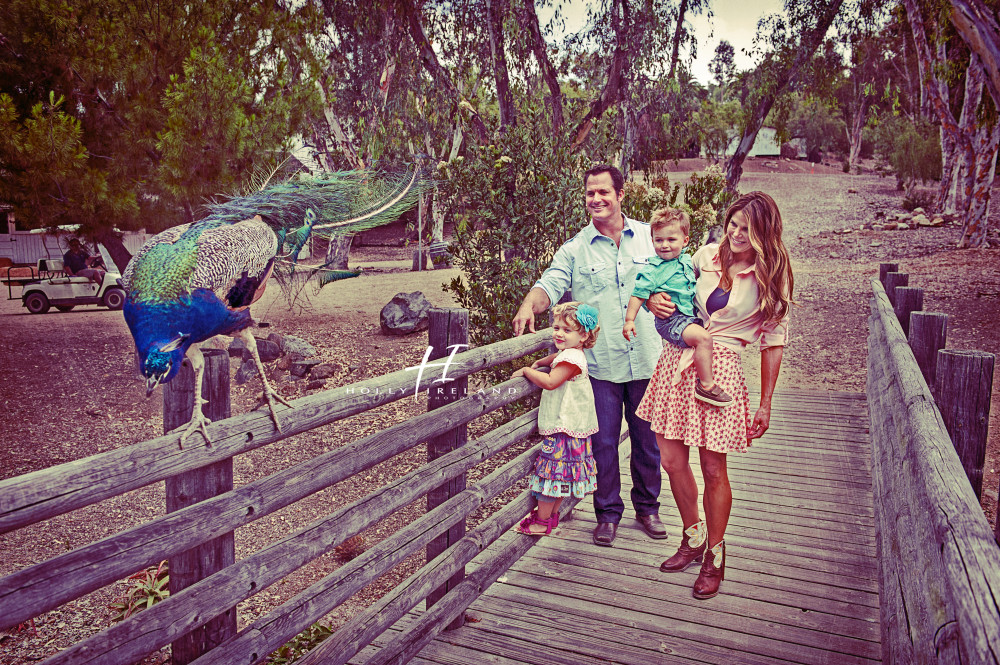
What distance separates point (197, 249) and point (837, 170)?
46.9 m

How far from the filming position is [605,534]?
3811 mm

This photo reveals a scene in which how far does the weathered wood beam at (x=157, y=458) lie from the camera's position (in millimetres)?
1551

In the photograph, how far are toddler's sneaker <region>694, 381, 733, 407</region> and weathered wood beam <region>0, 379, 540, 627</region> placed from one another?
112 cm

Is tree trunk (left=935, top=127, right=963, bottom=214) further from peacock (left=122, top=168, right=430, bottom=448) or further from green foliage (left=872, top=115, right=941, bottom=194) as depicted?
peacock (left=122, top=168, right=430, bottom=448)

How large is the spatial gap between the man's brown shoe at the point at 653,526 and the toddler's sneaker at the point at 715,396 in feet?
3.81

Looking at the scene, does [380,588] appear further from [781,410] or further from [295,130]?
[295,130]

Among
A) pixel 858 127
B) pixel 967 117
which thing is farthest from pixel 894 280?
pixel 858 127

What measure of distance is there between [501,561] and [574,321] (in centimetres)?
124

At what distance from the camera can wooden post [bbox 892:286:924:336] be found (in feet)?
18.9

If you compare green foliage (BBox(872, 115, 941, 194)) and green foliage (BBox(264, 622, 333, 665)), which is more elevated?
green foliage (BBox(872, 115, 941, 194))

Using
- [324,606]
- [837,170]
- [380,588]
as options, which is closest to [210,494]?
[324,606]

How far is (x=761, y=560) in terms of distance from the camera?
3.63 metres

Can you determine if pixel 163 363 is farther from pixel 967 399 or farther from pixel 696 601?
pixel 967 399

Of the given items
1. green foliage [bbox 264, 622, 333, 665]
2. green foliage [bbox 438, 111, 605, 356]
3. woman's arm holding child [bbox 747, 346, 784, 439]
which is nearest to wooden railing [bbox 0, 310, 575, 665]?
woman's arm holding child [bbox 747, 346, 784, 439]
